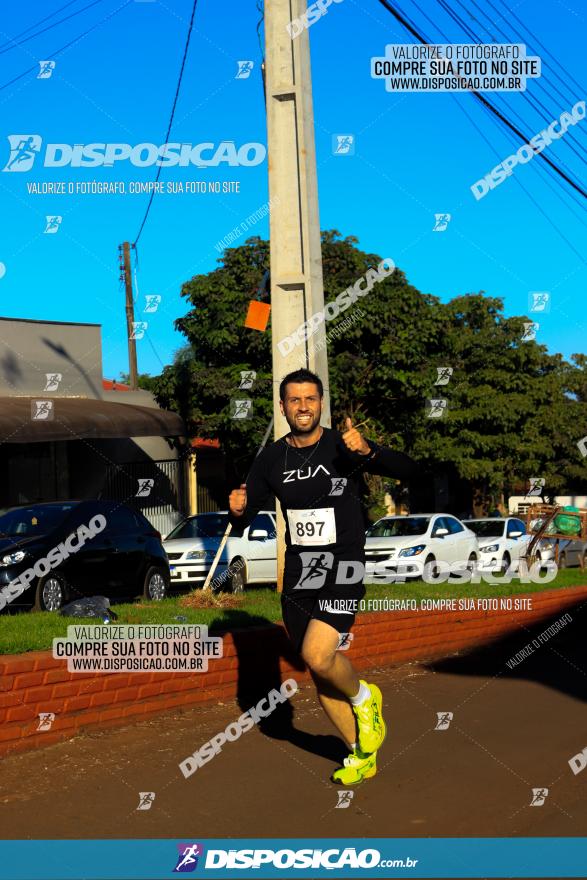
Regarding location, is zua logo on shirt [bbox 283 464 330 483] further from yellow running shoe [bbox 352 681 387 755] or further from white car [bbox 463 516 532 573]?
white car [bbox 463 516 532 573]

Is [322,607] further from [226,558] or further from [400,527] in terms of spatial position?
[400,527]

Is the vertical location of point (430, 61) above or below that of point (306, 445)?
above

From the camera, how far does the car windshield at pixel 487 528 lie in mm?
25520

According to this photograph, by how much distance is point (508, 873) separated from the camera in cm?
424

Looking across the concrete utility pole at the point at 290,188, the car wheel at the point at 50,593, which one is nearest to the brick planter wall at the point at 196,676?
the concrete utility pole at the point at 290,188

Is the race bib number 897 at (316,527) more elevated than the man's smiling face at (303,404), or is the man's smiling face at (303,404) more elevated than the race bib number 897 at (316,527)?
the man's smiling face at (303,404)

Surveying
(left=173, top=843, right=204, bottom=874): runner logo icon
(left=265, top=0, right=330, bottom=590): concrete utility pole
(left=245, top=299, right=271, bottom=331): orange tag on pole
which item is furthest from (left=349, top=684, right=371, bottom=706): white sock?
(left=245, top=299, right=271, bottom=331): orange tag on pole

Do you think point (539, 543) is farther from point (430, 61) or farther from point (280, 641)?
point (280, 641)

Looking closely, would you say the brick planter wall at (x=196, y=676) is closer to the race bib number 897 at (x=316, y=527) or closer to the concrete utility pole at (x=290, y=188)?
the concrete utility pole at (x=290, y=188)

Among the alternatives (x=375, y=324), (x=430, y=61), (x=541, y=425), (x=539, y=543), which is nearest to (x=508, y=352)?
(x=541, y=425)

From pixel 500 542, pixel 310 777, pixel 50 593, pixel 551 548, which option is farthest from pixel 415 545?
pixel 310 777

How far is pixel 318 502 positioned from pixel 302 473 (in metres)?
0.18

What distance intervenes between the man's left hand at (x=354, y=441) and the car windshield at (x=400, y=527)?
16.0 m

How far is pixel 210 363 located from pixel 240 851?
23.4m
